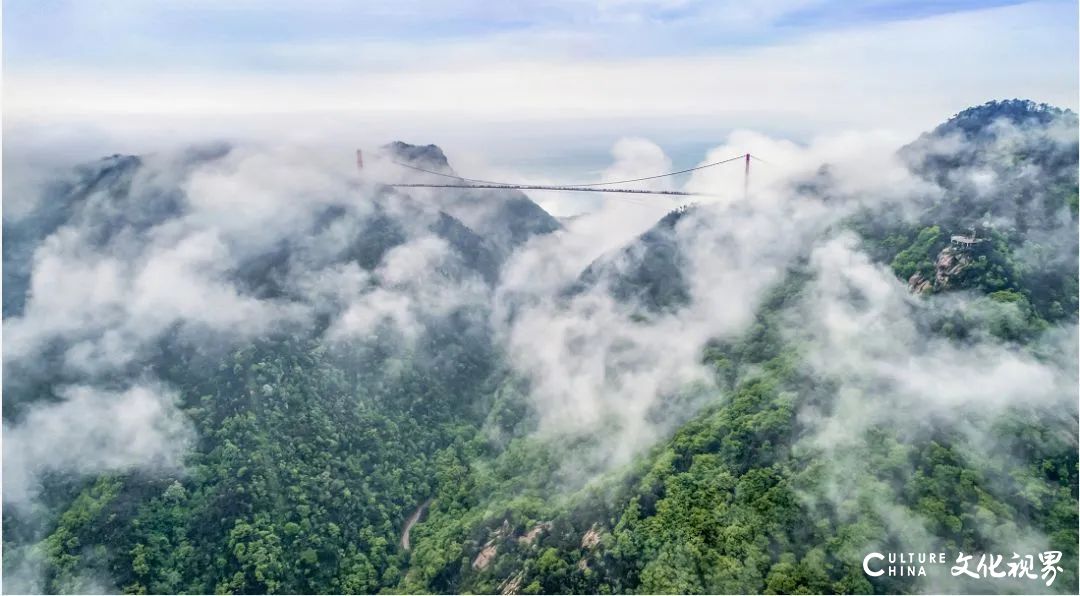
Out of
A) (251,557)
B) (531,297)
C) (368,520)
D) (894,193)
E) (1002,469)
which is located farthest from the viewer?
(531,297)

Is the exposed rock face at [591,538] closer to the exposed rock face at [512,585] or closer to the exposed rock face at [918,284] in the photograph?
the exposed rock face at [512,585]

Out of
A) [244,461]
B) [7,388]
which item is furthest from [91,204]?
[244,461]

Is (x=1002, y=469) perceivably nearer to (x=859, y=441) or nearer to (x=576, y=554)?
(x=859, y=441)

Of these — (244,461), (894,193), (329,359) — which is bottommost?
(244,461)

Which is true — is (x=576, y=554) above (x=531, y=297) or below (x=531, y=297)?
below

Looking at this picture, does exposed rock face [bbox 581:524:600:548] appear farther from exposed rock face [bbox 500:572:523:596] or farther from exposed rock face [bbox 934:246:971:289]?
exposed rock face [bbox 934:246:971:289]

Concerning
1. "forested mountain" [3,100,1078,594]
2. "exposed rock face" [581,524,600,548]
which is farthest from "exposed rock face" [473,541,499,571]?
"exposed rock face" [581,524,600,548]

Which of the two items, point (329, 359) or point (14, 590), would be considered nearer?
point (14, 590)

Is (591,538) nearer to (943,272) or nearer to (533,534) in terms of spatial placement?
(533,534)
